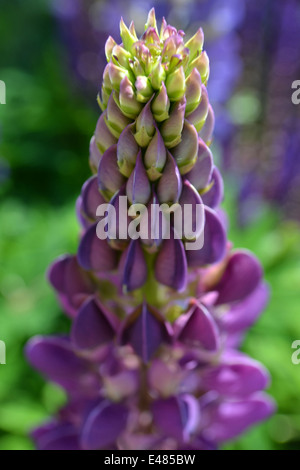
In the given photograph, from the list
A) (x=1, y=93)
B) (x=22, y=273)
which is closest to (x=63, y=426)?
(x=22, y=273)

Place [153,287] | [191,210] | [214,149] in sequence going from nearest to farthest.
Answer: [191,210]
[153,287]
[214,149]

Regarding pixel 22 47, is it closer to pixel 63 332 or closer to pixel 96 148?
pixel 63 332

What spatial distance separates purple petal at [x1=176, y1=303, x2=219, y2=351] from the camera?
3.36ft

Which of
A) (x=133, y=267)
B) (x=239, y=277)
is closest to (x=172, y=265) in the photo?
(x=133, y=267)

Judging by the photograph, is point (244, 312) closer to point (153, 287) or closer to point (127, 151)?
point (153, 287)

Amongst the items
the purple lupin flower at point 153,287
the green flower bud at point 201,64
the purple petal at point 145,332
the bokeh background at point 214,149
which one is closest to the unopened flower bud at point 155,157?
the purple lupin flower at point 153,287

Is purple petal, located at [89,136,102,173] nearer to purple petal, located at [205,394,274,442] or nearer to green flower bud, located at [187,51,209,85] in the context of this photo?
green flower bud, located at [187,51,209,85]

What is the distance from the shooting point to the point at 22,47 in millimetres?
3789

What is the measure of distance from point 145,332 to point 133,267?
0.37 ft

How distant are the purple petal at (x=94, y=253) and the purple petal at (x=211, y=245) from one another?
0.13 m

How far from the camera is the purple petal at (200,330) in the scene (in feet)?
3.36

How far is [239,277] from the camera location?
3.58 feet

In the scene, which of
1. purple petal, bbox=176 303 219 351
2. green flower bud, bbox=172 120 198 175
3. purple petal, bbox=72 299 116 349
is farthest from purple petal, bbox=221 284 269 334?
green flower bud, bbox=172 120 198 175
